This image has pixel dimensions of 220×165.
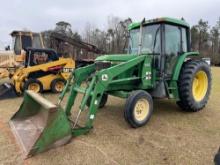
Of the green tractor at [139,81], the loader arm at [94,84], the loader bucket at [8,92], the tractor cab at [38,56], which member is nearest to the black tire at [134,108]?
the green tractor at [139,81]

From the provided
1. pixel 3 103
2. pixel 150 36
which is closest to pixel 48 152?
pixel 150 36

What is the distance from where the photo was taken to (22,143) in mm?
4113

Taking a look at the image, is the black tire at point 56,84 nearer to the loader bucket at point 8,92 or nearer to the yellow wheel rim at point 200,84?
the loader bucket at point 8,92

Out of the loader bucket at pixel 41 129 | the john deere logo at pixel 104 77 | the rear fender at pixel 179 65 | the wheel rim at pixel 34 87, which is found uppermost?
the rear fender at pixel 179 65

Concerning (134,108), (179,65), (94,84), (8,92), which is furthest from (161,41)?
(8,92)

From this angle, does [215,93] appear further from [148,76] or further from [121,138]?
[121,138]

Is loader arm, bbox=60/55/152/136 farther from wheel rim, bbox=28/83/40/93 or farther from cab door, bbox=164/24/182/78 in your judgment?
wheel rim, bbox=28/83/40/93

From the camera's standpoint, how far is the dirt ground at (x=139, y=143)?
378cm

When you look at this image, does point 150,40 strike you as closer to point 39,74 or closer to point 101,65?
point 101,65

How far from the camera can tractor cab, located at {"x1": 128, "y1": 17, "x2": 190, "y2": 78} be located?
5791 mm

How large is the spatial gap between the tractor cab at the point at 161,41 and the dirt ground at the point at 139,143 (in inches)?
47.1

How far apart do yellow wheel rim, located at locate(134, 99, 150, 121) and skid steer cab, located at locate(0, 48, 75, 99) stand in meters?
4.84

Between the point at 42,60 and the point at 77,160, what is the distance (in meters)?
6.65

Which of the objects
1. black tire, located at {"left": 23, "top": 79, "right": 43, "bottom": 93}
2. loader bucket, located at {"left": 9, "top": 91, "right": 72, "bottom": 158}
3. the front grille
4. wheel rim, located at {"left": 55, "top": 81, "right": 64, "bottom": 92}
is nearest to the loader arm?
the front grille
